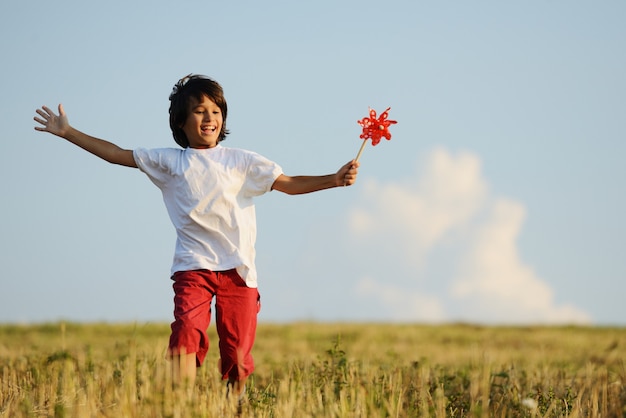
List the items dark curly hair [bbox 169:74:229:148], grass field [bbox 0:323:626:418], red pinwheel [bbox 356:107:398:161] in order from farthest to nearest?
1. dark curly hair [bbox 169:74:229:148]
2. red pinwheel [bbox 356:107:398:161]
3. grass field [bbox 0:323:626:418]

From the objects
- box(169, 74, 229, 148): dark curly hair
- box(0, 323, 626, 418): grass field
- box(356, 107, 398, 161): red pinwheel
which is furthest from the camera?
box(169, 74, 229, 148): dark curly hair

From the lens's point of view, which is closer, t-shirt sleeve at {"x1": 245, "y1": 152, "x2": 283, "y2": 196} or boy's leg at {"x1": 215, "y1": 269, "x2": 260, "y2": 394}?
boy's leg at {"x1": 215, "y1": 269, "x2": 260, "y2": 394}

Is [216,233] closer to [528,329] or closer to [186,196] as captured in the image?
[186,196]

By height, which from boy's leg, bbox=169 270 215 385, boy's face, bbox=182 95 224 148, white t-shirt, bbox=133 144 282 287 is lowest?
boy's leg, bbox=169 270 215 385

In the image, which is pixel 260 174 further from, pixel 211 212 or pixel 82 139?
pixel 82 139

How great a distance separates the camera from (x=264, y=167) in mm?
5781

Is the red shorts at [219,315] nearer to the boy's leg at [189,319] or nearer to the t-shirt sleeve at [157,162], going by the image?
the boy's leg at [189,319]

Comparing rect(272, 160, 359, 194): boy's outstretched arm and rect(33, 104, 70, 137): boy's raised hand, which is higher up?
rect(33, 104, 70, 137): boy's raised hand

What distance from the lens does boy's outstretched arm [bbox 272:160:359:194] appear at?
536 centimetres

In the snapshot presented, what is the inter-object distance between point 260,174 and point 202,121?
54cm

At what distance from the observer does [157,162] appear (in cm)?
580

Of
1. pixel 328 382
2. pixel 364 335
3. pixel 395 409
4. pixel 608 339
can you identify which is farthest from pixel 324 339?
pixel 395 409

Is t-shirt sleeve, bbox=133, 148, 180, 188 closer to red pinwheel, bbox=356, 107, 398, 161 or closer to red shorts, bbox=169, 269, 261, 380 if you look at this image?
red shorts, bbox=169, 269, 261, 380

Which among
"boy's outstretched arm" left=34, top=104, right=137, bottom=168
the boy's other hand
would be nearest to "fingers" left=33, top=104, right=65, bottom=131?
"boy's outstretched arm" left=34, top=104, right=137, bottom=168
